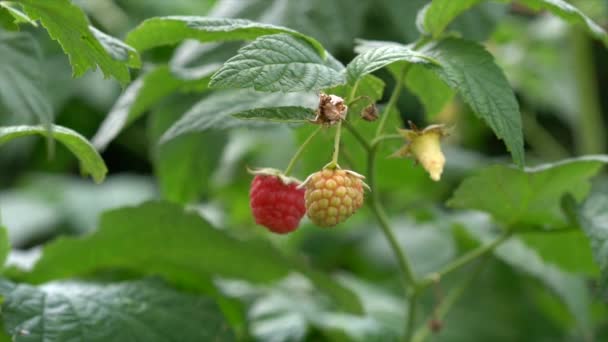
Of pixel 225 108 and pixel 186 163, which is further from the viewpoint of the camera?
pixel 186 163

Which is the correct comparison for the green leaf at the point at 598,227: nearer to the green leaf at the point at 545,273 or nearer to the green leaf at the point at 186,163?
the green leaf at the point at 545,273

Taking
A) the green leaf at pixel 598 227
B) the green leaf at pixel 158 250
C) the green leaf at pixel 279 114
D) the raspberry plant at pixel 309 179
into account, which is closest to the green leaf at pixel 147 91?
the raspberry plant at pixel 309 179

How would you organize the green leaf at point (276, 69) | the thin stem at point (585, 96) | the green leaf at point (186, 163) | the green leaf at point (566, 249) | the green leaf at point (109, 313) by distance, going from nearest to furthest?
the green leaf at point (276, 69) < the green leaf at point (109, 313) < the green leaf at point (566, 249) < the green leaf at point (186, 163) < the thin stem at point (585, 96)

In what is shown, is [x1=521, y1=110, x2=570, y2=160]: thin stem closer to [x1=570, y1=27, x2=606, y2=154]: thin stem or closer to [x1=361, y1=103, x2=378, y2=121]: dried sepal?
[x1=570, y1=27, x2=606, y2=154]: thin stem

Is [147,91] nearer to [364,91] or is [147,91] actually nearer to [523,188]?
[364,91]

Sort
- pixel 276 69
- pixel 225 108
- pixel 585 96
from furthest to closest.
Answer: pixel 585 96 → pixel 225 108 → pixel 276 69

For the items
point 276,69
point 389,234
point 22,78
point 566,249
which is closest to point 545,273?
point 566,249

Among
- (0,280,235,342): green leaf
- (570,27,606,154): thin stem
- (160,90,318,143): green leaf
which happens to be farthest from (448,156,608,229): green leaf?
(570,27,606,154): thin stem
